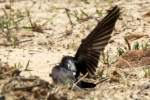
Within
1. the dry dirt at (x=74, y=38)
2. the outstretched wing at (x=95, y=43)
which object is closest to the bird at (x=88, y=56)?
the outstretched wing at (x=95, y=43)

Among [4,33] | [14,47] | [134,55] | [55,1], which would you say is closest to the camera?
[134,55]

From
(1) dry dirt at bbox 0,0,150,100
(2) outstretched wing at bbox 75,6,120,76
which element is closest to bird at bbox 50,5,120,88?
(2) outstretched wing at bbox 75,6,120,76

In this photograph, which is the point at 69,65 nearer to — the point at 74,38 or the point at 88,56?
the point at 88,56

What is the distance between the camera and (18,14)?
6477 millimetres

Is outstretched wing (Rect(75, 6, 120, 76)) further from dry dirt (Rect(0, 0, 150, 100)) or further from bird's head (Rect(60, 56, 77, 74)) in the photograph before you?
dry dirt (Rect(0, 0, 150, 100))

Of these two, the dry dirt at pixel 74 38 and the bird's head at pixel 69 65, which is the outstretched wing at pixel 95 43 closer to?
the bird's head at pixel 69 65

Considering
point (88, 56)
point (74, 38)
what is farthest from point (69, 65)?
point (74, 38)

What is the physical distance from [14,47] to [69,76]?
1620 mm

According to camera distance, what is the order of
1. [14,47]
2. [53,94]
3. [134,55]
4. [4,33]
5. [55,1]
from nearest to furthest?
[53,94] → [134,55] → [14,47] → [4,33] → [55,1]

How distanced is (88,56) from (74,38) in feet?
5.45

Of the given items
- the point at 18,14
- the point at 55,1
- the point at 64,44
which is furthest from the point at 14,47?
the point at 55,1

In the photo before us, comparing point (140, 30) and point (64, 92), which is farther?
point (140, 30)

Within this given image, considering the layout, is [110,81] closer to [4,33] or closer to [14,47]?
[14,47]

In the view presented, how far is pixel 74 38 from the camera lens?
570 cm
